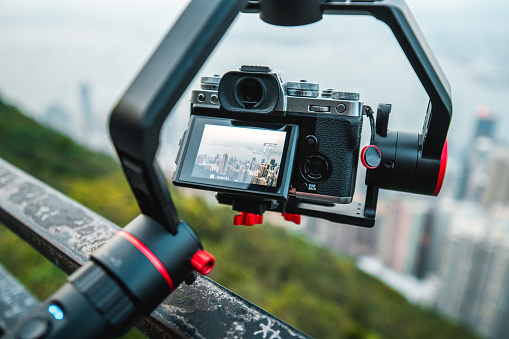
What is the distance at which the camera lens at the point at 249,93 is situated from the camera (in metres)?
0.59

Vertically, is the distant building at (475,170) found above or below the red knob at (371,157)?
below

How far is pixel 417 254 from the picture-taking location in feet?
22.7

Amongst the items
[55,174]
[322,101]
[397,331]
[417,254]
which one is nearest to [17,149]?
[55,174]

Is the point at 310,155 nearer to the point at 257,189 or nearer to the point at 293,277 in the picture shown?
the point at 257,189

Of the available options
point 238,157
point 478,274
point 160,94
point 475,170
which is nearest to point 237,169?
point 238,157

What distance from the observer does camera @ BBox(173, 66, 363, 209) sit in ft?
1.78

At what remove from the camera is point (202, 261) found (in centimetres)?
41

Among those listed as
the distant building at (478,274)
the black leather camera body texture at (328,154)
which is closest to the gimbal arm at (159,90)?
the black leather camera body texture at (328,154)

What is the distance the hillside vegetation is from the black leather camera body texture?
104 cm

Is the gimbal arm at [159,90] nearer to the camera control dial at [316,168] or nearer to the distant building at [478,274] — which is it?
the camera control dial at [316,168]

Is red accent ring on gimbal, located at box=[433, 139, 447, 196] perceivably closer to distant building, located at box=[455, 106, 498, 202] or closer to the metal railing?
Answer: the metal railing

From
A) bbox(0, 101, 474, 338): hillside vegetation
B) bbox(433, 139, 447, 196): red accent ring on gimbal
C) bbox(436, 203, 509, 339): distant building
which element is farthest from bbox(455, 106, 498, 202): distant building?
bbox(433, 139, 447, 196): red accent ring on gimbal

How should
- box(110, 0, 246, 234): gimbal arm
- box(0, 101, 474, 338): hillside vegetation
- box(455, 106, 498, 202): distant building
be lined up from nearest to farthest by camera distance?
1. box(110, 0, 246, 234): gimbal arm
2. box(0, 101, 474, 338): hillside vegetation
3. box(455, 106, 498, 202): distant building

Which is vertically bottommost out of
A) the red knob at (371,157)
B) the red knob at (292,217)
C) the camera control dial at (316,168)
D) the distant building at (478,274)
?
the distant building at (478,274)
